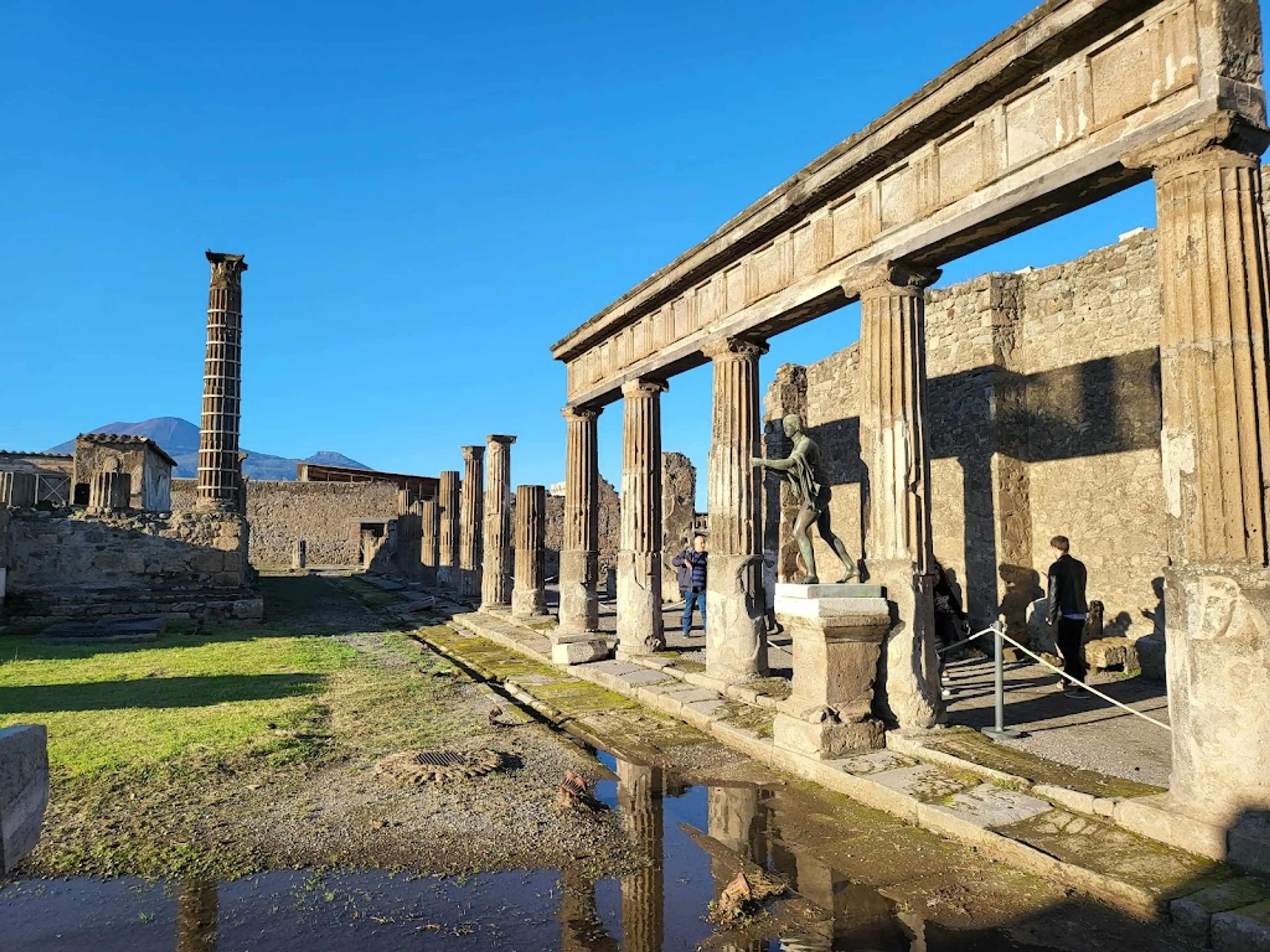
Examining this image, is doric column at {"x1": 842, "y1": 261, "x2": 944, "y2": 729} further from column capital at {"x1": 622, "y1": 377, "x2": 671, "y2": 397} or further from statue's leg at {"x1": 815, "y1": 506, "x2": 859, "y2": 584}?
column capital at {"x1": 622, "y1": 377, "x2": 671, "y2": 397}

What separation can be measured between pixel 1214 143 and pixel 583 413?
32.0 ft

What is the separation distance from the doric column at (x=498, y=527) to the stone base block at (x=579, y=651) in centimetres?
681

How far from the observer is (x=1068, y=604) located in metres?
8.06

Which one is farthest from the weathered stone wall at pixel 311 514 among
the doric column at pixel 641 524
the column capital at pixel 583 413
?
the doric column at pixel 641 524

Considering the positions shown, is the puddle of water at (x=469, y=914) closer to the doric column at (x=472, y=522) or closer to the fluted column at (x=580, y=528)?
the fluted column at (x=580, y=528)

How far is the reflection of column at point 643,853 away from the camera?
3.51m

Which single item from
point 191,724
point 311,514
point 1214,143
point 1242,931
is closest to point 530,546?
point 191,724

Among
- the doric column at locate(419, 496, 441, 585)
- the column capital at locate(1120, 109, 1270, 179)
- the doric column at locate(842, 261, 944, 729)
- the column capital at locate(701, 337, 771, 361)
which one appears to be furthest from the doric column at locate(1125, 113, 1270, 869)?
the doric column at locate(419, 496, 441, 585)

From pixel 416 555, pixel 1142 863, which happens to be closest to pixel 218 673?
pixel 1142 863

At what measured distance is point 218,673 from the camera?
985 centimetres

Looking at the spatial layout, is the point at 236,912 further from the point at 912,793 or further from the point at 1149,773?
the point at 1149,773

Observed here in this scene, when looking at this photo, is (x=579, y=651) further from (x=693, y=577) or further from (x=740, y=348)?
(x=740, y=348)

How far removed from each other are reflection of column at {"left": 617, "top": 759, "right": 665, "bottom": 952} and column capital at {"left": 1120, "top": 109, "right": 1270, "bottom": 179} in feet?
16.1

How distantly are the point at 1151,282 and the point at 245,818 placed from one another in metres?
10.7
